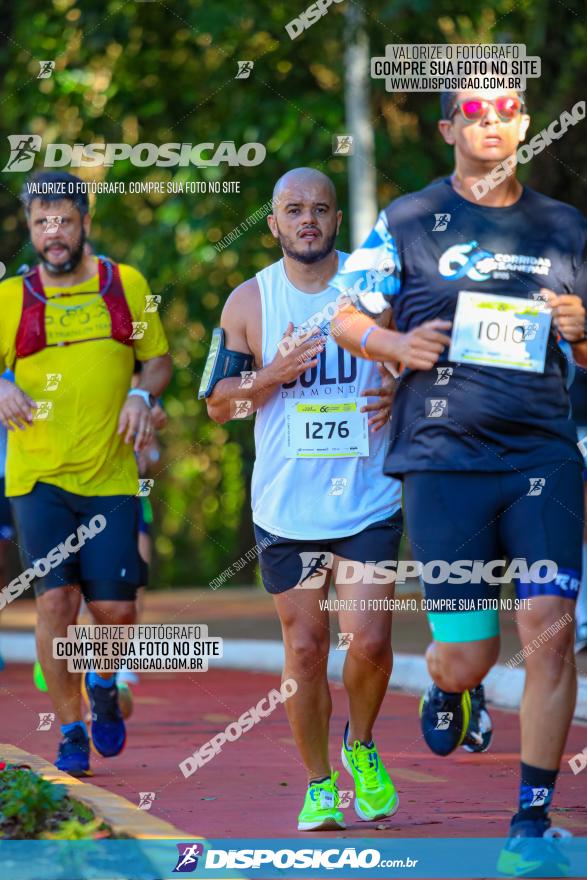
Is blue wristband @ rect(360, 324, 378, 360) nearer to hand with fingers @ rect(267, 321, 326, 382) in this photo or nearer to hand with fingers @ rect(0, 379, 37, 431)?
hand with fingers @ rect(267, 321, 326, 382)

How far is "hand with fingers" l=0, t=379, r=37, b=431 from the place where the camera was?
771cm

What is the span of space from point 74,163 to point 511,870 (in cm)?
1380

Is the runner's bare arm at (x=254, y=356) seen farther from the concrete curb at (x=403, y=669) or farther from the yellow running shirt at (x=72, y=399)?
the concrete curb at (x=403, y=669)

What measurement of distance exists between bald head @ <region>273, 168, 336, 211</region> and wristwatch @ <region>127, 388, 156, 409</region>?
4.79ft

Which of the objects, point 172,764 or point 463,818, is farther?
point 172,764

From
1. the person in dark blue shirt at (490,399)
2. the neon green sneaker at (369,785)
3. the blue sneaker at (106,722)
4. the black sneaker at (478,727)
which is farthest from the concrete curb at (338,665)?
the person in dark blue shirt at (490,399)

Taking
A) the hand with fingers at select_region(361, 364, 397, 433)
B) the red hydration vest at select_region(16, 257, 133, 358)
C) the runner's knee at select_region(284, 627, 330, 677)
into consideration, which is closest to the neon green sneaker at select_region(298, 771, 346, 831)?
the runner's knee at select_region(284, 627, 330, 677)

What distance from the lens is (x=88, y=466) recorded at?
26.1ft

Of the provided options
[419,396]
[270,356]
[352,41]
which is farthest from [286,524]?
[352,41]

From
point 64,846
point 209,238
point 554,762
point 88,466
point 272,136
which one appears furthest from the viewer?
point 209,238

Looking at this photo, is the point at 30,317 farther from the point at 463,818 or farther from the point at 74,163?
the point at 74,163

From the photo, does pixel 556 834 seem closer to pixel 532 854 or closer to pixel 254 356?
pixel 532 854

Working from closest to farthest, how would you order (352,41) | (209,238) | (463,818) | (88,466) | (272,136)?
(463,818) → (88,466) → (352,41) → (272,136) → (209,238)

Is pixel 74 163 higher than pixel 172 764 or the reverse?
higher
